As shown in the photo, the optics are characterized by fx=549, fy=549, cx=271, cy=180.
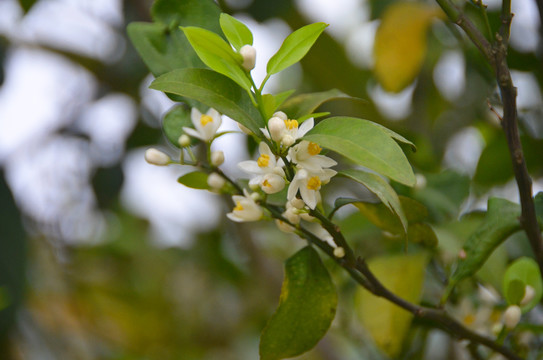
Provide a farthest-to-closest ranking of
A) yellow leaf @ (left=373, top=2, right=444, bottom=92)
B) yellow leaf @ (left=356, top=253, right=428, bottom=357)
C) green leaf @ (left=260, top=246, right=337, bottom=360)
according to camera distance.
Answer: yellow leaf @ (left=373, top=2, right=444, bottom=92) → yellow leaf @ (left=356, top=253, right=428, bottom=357) → green leaf @ (left=260, top=246, right=337, bottom=360)

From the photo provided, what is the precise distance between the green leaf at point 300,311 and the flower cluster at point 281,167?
0.13 ft

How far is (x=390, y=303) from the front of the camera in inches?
23.1

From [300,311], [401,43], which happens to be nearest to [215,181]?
[300,311]

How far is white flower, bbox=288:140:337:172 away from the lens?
377mm

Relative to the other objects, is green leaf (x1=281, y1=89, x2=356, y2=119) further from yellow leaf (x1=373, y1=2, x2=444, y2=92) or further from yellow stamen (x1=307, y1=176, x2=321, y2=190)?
yellow leaf (x1=373, y1=2, x2=444, y2=92)

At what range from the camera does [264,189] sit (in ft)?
1.26

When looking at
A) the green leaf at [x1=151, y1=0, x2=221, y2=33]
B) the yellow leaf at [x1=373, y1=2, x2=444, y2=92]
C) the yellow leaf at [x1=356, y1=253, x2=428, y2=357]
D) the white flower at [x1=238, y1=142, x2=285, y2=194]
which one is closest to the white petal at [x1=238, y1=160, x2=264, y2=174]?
the white flower at [x1=238, y1=142, x2=285, y2=194]

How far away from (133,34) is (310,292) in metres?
0.26

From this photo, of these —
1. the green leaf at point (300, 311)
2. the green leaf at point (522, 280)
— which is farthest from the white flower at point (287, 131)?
the green leaf at point (522, 280)

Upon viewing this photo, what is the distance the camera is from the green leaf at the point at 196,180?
433mm

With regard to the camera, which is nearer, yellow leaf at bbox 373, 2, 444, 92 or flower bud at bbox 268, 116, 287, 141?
flower bud at bbox 268, 116, 287, 141

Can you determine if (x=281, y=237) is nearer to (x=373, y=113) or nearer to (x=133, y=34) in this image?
(x=373, y=113)

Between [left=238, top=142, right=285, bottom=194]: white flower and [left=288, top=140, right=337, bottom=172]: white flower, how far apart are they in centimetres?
1

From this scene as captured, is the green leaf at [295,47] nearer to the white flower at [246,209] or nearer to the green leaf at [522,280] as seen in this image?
the white flower at [246,209]
